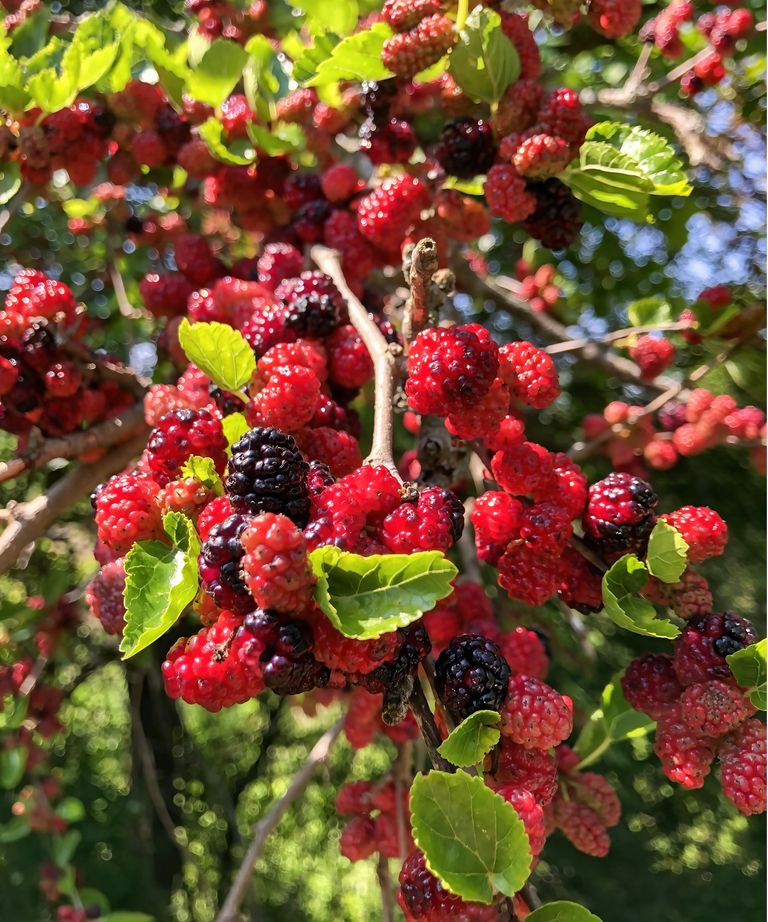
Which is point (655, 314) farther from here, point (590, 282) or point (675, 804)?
point (675, 804)

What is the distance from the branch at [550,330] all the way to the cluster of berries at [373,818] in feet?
2.90

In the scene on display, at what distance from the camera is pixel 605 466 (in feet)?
6.13

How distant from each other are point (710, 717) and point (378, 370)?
497mm

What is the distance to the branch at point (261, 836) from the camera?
1.06 metres

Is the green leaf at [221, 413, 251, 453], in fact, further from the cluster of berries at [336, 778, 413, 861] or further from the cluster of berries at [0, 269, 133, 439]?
the cluster of berries at [336, 778, 413, 861]

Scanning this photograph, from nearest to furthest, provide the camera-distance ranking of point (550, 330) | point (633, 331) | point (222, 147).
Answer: point (222, 147) < point (633, 331) < point (550, 330)

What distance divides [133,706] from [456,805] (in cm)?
227

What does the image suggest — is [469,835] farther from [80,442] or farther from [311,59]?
[311,59]

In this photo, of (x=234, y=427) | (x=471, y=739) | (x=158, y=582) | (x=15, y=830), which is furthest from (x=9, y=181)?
(x=15, y=830)

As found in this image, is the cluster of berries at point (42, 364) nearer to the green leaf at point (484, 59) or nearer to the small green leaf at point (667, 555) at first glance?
the green leaf at point (484, 59)

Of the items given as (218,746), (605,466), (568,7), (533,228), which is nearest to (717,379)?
(605,466)

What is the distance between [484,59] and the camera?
0.90m

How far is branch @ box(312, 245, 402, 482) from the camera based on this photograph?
0.68 m

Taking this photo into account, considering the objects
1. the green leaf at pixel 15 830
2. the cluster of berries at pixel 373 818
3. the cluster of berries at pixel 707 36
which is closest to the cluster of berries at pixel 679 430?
the cluster of berries at pixel 707 36
